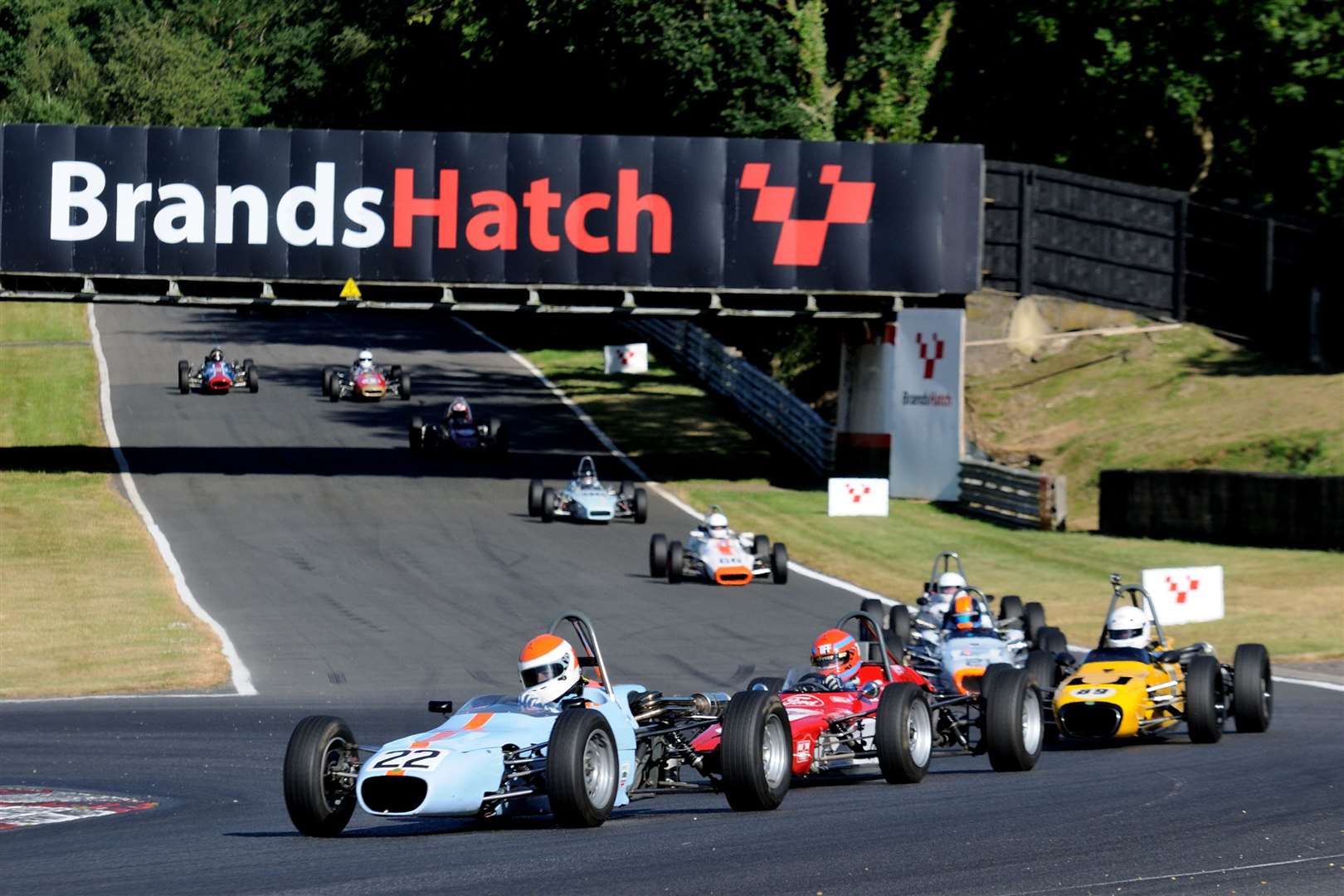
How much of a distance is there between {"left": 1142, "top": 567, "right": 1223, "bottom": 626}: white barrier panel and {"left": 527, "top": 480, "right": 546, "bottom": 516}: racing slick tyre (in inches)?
486

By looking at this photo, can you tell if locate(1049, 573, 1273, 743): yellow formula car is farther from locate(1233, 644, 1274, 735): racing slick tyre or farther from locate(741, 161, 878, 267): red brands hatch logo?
locate(741, 161, 878, 267): red brands hatch logo

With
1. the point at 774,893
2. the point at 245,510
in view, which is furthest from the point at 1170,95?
the point at 774,893

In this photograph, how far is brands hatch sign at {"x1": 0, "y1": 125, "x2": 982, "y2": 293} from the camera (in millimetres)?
36781

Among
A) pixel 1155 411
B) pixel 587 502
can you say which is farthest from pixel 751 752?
pixel 1155 411

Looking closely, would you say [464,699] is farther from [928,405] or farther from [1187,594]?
[928,405]

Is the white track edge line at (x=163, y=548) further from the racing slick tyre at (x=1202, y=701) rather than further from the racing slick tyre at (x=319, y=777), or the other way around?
the racing slick tyre at (x=1202, y=701)

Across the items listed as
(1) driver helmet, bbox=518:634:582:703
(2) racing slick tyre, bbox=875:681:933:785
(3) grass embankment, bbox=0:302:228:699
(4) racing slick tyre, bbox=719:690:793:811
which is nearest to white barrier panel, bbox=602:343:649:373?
(3) grass embankment, bbox=0:302:228:699

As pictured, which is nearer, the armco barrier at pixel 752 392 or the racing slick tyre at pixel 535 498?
the racing slick tyre at pixel 535 498

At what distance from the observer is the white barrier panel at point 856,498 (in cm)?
3572

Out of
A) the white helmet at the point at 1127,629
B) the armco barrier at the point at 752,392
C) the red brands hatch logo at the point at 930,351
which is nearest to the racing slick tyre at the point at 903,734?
the white helmet at the point at 1127,629

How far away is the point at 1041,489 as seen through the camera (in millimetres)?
35125

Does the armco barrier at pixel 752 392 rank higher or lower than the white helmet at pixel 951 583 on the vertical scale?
higher

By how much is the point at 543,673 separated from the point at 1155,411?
30511 mm

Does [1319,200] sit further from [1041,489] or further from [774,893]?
[774,893]
